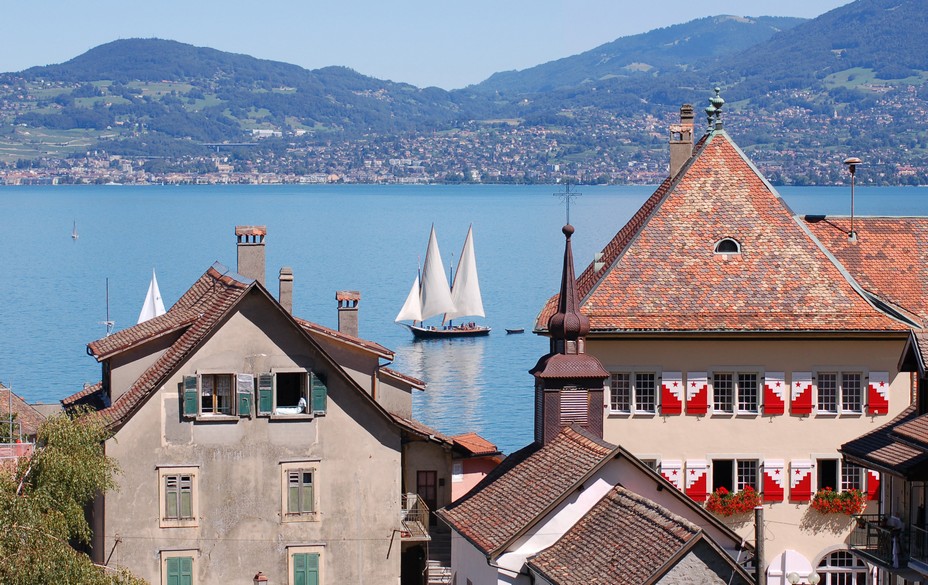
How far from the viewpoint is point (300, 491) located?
40875 millimetres

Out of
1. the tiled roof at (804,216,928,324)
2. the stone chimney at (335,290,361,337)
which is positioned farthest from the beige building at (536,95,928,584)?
the stone chimney at (335,290,361,337)

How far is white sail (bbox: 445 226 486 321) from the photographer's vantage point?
166875 millimetres

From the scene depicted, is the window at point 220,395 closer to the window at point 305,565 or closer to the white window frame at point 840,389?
the window at point 305,565

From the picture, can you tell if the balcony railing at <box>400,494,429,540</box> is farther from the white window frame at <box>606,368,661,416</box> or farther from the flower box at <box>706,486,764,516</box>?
the flower box at <box>706,486,764,516</box>

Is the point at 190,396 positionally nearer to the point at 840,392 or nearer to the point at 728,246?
the point at 728,246

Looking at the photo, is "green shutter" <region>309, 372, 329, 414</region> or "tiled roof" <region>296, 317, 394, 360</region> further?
"tiled roof" <region>296, 317, 394, 360</region>

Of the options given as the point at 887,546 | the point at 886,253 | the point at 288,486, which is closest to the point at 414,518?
the point at 288,486

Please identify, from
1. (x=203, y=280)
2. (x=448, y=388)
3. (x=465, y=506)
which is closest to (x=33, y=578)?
(x=465, y=506)

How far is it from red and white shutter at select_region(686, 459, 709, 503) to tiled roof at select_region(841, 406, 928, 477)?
694cm

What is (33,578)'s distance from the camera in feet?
94.1

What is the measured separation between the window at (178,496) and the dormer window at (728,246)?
14.0m

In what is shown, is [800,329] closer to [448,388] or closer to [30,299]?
[448,388]

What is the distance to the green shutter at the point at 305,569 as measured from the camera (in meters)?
40.7

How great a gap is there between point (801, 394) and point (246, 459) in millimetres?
13180
